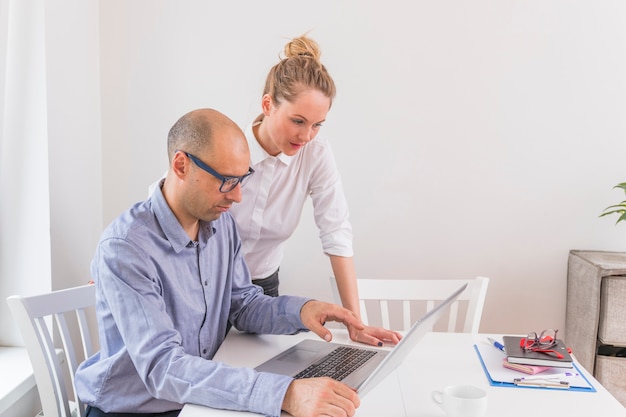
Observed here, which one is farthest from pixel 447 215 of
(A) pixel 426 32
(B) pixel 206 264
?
(B) pixel 206 264

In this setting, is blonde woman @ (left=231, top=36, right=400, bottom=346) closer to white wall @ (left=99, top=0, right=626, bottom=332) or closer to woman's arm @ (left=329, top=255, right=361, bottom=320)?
woman's arm @ (left=329, top=255, right=361, bottom=320)

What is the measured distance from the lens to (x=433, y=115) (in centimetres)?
281

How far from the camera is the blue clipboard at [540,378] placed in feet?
4.42

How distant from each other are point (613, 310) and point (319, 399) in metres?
1.77

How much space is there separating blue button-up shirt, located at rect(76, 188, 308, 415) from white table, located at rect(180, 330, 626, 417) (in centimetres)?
5

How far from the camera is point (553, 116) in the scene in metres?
2.78

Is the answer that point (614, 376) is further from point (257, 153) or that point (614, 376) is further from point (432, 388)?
point (257, 153)

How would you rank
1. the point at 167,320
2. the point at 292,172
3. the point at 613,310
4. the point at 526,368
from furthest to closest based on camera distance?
the point at 613,310 < the point at 292,172 < the point at 526,368 < the point at 167,320

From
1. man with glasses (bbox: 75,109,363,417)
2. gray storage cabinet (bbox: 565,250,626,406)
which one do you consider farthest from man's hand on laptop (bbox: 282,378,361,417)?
gray storage cabinet (bbox: 565,250,626,406)

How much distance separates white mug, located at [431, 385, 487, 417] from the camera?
3.67 ft

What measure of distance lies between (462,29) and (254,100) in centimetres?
94

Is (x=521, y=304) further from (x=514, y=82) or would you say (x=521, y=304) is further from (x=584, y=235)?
(x=514, y=82)

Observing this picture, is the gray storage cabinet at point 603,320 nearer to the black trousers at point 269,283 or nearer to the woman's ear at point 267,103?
the black trousers at point 269,283

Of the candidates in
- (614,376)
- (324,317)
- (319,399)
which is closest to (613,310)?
(614,376)
